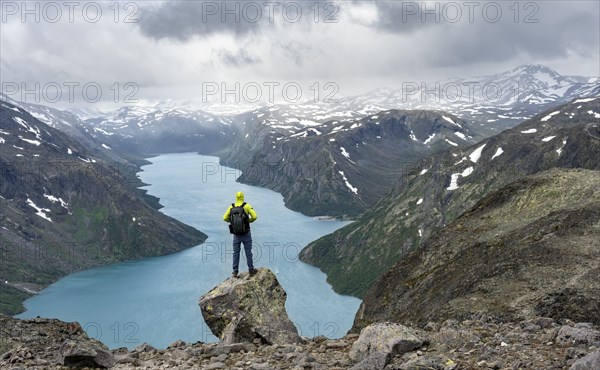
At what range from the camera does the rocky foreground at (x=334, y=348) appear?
18828 mm

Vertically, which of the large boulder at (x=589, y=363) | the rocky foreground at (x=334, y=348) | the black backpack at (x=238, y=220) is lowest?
the rocky foreground at (x=334, y=348)

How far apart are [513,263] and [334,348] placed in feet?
71.4

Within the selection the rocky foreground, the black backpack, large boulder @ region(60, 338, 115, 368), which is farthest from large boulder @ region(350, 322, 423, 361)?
the black backpack

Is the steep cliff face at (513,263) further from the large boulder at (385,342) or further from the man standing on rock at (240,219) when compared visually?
the man standing on rock at (240,219)

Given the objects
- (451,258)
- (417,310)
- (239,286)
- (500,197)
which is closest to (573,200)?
(500,197)

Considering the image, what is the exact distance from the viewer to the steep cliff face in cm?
3244

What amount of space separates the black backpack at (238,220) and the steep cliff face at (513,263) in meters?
15.1

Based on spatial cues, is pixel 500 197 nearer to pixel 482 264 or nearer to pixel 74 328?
pixel 482 264

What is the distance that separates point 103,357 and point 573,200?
46.7 metres

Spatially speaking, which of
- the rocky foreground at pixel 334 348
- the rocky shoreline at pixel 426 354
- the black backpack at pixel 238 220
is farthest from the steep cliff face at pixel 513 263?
the black backpack at pixel 238 220

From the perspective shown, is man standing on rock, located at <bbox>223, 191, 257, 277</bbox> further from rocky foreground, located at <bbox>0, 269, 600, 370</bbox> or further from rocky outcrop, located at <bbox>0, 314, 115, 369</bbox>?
Result: rocky outcrop, located at <bbox>0, 314, 115, 369</bbox>

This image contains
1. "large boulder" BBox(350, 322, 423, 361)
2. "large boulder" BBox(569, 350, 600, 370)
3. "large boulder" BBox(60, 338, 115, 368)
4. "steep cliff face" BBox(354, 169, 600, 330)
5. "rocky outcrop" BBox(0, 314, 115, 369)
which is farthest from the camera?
"steep cliff face" BBox(354, 169, 600, 330)

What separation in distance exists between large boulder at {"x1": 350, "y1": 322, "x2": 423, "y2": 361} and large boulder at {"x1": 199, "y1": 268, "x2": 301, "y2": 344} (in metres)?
8.72

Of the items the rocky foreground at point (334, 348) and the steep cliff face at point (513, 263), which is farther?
the steep cliff face at point (513, 263)
